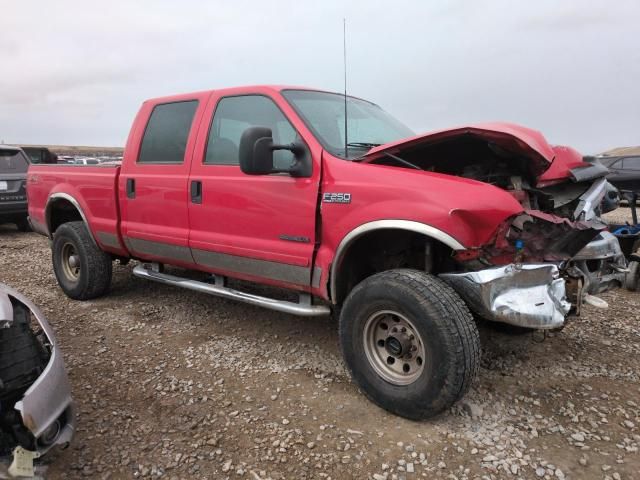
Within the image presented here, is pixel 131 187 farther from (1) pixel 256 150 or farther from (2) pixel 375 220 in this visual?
(2) pixel 375 220

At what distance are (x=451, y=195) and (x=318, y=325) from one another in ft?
6.99

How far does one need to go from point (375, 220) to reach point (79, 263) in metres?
3.65

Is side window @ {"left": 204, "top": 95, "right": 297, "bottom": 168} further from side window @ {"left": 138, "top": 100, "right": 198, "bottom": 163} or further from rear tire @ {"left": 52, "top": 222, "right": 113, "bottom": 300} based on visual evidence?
rear tire @ {"left": 52, "top": 222, "right": 113, "bottom": 300}

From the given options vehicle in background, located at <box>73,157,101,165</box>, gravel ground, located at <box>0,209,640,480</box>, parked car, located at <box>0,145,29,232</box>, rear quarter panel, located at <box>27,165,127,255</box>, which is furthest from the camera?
parked car, located at <box>0,145,29,232</box>

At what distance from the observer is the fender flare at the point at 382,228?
268 cm

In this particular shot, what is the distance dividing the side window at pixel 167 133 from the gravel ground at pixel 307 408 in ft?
4.99

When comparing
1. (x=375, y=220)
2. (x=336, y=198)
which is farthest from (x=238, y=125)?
(x=375, y=220)

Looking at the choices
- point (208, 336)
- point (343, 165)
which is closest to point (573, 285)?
point (343, 165)

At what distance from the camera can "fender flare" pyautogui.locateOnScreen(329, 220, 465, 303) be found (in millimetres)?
2676

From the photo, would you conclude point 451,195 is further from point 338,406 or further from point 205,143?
point 205,143

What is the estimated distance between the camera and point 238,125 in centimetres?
384

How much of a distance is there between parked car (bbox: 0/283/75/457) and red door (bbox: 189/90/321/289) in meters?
1.48

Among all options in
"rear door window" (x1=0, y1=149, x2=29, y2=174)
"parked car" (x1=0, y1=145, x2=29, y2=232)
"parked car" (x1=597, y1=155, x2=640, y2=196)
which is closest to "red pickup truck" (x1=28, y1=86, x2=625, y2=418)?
"parked car" (x1=0, y1=145, x2=29, y2=232)

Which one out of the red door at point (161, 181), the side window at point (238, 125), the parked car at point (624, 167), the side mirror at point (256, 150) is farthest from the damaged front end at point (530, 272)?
the parked car at point (624, 167)
